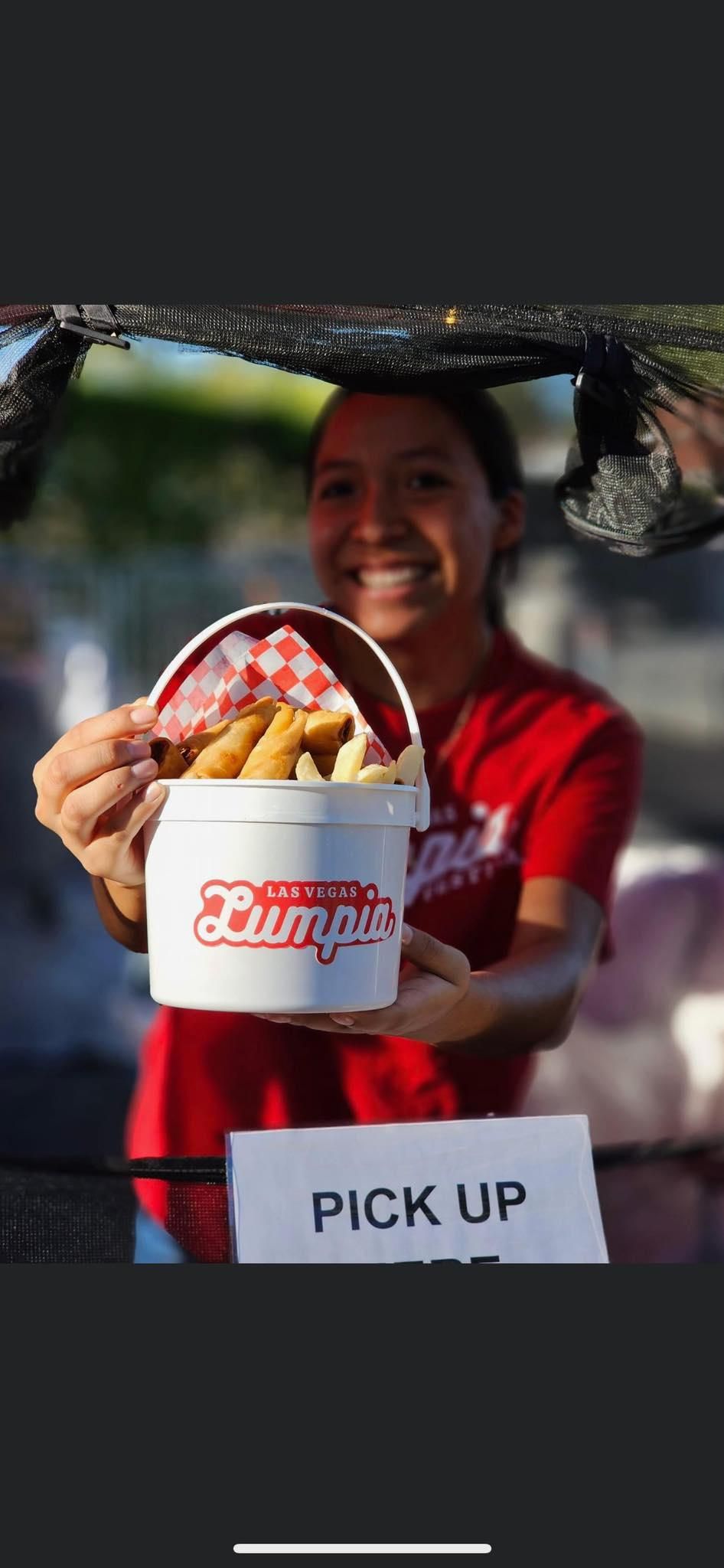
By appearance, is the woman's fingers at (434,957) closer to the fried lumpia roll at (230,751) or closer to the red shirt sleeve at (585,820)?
the fried lumpia roll at (230,751)

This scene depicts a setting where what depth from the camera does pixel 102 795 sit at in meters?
1.55

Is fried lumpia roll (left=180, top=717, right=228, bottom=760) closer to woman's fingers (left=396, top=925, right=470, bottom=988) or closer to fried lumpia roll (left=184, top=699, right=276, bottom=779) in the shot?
fried lumpia roll (left=184, top=699, right=276, bottom=779)

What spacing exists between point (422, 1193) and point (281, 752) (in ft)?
2.60

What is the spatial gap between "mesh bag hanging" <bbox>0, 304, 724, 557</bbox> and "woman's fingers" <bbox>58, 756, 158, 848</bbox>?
25.6 inches

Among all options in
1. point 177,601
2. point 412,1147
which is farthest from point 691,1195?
point 177,601

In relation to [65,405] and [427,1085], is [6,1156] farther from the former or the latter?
[65,405]

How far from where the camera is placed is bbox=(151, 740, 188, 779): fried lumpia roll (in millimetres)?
1610

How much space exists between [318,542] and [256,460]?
0.28 meters

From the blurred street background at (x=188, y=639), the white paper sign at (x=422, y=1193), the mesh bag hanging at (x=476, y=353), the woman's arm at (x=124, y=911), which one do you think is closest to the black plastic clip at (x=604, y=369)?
the mesh bag hanging at (x=476, y=353)

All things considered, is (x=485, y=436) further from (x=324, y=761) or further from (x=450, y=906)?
(x=324, y=761)

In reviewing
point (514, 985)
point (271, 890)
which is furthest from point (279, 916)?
point (514, 985)

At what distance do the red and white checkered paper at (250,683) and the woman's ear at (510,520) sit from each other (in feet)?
2.68

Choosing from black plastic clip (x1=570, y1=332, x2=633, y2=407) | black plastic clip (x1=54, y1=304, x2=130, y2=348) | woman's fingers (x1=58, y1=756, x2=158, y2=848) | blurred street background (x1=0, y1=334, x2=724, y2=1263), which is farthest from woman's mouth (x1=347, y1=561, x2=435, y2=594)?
woman's fingers (x1=58, y1=756, x2=158, y2=848)

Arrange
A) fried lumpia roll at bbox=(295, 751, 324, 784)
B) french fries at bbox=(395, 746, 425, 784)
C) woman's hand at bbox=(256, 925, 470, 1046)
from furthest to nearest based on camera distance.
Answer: woman's hand at bbox=(256, 925, 470, 1046), french fries at bbox=(395, 746, 425, 784), fried lumpia roll at bbox=(295, 751, 324, 784)
